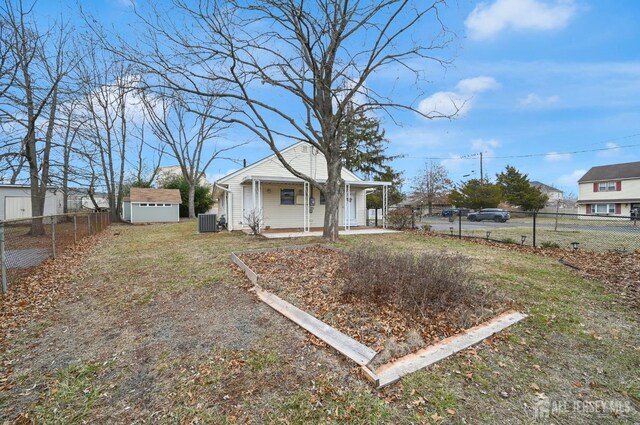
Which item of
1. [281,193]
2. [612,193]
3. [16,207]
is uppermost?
[612,193]

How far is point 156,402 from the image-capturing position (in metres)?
2.27

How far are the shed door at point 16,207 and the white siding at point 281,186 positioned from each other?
17.3 m

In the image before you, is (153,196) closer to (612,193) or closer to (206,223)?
(206,223)

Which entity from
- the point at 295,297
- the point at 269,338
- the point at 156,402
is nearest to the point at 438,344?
the point at 269,338

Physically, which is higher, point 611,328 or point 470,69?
point 470,69

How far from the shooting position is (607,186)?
29.8m

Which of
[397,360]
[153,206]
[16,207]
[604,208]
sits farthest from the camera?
[604,208]

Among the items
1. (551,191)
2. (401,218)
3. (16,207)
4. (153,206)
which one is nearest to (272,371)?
(401,218)

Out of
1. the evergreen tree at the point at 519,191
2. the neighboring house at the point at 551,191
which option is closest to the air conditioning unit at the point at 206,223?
the evergreen tree at the point at 519,191

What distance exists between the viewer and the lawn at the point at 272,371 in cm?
216

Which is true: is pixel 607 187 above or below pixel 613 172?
below

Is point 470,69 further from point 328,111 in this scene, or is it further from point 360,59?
point 328,111

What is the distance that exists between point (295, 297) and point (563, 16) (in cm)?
1050

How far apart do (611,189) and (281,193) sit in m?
34.8
